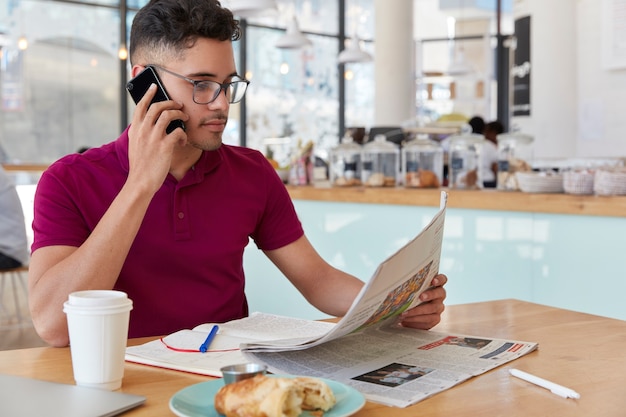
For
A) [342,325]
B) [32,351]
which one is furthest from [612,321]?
[32,351]

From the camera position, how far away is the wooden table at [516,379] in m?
1.00

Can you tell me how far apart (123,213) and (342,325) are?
0.57 metres

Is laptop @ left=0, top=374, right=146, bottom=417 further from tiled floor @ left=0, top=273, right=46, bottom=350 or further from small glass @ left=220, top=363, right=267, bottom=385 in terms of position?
tiled floor @ left=0, top=273, right=46, bottom=350

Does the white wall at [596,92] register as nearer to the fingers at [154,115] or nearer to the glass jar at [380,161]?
the glass jar at [380,161]

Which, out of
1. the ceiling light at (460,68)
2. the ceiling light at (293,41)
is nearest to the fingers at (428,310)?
the ceiling light at (293,41)

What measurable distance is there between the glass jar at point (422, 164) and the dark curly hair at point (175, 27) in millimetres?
2356

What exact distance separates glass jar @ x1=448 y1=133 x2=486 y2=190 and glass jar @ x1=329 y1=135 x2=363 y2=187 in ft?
1.72

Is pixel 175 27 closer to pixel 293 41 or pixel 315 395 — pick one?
pixel 315 395

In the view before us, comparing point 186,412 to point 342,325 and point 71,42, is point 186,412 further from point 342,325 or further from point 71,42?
point 71,42

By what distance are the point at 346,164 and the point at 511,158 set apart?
2.90ft

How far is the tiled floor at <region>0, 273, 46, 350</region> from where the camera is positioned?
166 inches

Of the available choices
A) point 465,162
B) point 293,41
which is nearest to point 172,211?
point 465,162

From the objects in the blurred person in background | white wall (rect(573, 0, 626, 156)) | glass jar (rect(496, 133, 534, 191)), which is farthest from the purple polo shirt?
white wall (rect(573, 0, 626, 156))

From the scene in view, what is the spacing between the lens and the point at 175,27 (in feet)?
5.52
